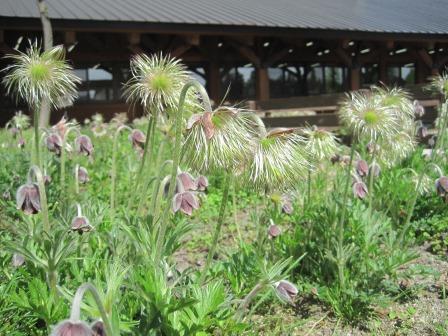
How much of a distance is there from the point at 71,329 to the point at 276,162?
29.7 inches

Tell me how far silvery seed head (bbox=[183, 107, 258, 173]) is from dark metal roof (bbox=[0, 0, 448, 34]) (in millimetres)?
9555

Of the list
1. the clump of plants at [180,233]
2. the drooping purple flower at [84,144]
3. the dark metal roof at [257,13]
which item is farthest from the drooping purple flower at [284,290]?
the dark metal roof at [257,13]

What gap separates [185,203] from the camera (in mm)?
1976

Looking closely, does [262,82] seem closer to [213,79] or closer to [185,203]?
[213,79]

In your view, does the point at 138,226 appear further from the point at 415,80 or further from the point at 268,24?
the point at 415,80

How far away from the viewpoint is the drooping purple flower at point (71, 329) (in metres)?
1.20

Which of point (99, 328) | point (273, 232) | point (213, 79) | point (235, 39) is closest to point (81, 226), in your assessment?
point (99, 328)

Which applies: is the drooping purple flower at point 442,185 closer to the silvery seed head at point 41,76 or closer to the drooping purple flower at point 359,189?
the drooping purple flower at point 359,189

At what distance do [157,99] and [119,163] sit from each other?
4644 mm

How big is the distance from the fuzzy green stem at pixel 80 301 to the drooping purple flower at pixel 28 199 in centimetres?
76

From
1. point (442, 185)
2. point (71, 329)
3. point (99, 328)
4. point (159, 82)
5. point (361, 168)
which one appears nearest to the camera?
point (71, 329)

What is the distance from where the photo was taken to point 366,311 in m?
2.71

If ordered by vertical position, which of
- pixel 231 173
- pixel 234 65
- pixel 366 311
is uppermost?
pixel 234 65

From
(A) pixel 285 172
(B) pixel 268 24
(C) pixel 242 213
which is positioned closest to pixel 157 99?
(A) pixel 285 172
